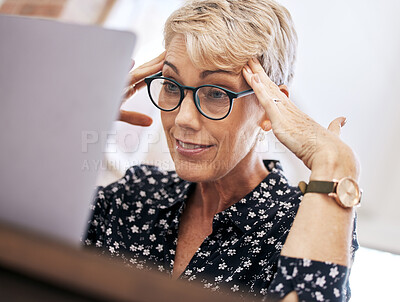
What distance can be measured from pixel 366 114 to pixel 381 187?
1.03ft

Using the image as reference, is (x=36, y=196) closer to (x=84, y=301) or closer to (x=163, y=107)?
A: (x=84, y=301)

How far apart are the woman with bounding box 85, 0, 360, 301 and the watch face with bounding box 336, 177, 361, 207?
0.02m

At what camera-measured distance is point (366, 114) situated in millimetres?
1822

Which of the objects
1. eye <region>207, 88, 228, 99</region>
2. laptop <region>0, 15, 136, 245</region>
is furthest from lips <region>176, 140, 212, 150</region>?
laptop <region>0, 15, 136, 245</region>

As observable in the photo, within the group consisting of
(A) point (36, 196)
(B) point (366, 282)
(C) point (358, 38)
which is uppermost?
(C) point (358, 38)

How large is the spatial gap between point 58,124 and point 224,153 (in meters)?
0.69

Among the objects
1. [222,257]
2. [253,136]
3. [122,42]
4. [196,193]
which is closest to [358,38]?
[253,136]

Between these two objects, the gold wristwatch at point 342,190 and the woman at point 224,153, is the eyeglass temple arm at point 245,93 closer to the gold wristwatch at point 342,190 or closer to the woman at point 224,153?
the woman at point 224,153

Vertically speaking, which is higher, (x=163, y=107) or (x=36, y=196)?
(x=163, y=107)

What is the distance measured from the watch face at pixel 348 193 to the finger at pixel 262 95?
24 centimetres

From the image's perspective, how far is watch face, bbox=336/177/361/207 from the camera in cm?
85

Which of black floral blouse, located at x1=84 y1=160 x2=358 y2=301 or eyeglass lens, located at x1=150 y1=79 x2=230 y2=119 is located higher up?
eyeglass lens, located at x1=150 y1=79 x2=230 y2=119

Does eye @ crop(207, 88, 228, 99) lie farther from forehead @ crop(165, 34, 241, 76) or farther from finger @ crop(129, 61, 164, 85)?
finger @ crop(129, 61, 164, 85)

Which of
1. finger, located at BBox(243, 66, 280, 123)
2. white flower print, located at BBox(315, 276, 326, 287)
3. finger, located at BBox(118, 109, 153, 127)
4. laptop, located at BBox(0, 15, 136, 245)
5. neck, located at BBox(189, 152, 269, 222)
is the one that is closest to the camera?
laptop, located at BBox(0, 15, 136, 245)
